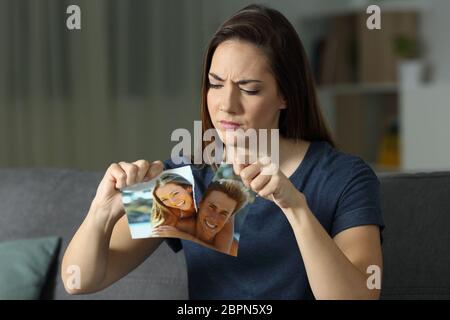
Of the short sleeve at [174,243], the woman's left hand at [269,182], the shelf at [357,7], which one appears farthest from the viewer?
the shelf at [357,7]

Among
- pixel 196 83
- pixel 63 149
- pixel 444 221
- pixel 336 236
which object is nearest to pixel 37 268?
pixel 336 236

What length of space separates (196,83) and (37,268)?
8.86 feet

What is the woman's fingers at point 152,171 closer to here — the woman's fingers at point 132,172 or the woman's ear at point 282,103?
the woman's fingers at point 132,172

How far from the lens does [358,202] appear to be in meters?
1.27

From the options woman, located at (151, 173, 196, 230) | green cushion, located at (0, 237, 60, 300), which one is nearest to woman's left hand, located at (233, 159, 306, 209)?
woman, located at (151, 173, 196, 230)

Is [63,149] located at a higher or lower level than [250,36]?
lower

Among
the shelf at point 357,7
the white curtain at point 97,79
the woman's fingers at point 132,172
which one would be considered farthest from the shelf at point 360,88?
the woman's fingers at point 132,172

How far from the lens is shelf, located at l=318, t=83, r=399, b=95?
472 centimetres

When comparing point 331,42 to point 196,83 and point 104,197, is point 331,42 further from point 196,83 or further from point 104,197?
point 104,197

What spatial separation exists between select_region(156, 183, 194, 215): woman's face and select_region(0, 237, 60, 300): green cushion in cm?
61

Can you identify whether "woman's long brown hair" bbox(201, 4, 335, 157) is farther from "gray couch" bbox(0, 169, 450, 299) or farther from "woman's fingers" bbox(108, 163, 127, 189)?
"gray couch" bbox(0, 169, 450, 299)

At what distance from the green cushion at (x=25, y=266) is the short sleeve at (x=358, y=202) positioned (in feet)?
2.30

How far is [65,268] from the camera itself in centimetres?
134

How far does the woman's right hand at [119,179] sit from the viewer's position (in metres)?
1.21
